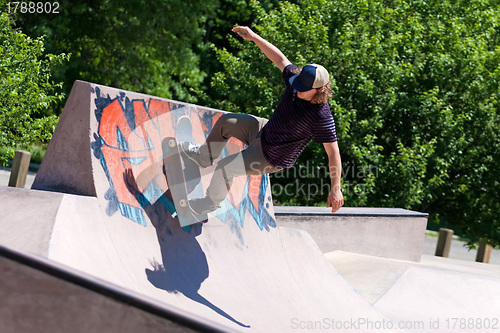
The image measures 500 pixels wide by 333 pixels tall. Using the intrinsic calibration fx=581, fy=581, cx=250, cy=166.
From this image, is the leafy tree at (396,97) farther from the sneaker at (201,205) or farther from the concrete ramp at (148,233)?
the sneaker at (201,205)

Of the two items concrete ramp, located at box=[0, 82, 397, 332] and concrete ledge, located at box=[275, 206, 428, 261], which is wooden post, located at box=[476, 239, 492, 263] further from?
concrete ramp, located at box=[0, 82, 397, 332]

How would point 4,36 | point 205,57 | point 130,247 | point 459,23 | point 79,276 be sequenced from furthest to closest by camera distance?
point 205,57, point 459,23, point 4,36, point 130,247, point 79,276

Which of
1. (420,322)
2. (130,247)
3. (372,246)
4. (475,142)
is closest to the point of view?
(130,247)

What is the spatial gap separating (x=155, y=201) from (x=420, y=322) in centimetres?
302

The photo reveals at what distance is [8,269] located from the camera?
273cm

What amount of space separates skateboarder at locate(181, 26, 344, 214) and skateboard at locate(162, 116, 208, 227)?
0.07 metres

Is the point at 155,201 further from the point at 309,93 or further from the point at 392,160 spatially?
the point at 392,160

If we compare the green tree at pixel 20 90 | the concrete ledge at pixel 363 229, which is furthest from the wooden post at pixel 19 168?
the concrete ledge at pixel 363 229

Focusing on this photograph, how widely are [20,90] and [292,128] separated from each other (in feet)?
18.3

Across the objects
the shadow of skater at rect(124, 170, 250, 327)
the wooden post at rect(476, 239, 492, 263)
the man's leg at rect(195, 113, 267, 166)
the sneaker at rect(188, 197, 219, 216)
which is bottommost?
the wooden post at rect(476, 239, 492, 263)

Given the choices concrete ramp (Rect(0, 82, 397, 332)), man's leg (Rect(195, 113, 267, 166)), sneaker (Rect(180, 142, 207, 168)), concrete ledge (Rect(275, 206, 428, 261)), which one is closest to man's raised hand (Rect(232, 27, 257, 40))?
man's leg (Rect(195, 113, 267, 166))

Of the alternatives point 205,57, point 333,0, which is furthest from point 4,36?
point 205,57

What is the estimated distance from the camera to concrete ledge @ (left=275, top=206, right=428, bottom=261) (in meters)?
8.55

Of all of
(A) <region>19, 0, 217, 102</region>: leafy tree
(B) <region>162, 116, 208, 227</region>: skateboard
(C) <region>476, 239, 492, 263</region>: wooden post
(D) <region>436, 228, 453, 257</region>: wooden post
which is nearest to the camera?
(B) <region>162, 116, 208, 227</region>: skateboard
